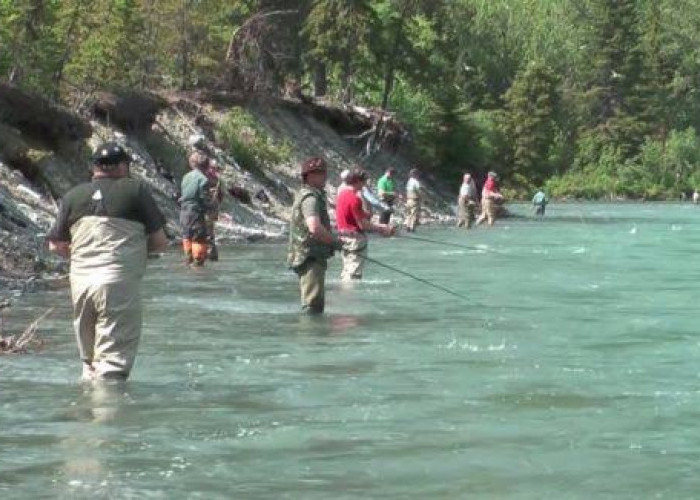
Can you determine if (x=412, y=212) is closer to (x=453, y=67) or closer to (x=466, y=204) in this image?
(x=466, y=204)

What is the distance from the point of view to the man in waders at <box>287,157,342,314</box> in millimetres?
14133

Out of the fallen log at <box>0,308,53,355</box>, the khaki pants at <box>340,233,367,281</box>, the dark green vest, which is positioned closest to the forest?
the khaki pants at <box>340,233,367,281</box>

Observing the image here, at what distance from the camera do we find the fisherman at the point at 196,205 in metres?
20.1

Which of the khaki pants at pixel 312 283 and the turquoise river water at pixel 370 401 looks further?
the khaki pants at pixel 312 283

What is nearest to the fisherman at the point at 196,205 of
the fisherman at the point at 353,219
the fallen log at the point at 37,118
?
the fisherman at the point at 353,219

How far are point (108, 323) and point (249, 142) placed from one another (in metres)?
32.5

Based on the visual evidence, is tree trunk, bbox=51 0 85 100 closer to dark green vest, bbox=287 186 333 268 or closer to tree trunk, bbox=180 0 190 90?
tree trunk, bbox=180 0 190 90

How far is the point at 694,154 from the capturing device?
10088 centimetres

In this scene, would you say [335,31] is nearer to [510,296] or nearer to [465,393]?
[510,296]

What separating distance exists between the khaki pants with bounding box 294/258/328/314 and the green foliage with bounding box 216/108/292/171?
84.0 ft

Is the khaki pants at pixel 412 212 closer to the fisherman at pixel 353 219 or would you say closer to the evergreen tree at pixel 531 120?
the fisherman at pixel 353 219

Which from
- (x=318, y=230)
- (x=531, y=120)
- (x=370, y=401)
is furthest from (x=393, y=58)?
(x=370, y=401)

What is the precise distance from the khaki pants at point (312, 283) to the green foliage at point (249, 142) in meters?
25.6

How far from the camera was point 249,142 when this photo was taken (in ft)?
138
